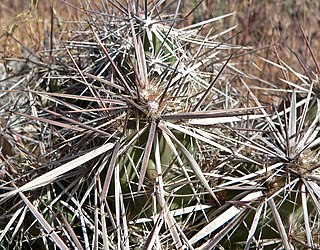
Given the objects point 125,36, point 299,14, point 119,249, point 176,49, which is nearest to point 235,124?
point 176,49

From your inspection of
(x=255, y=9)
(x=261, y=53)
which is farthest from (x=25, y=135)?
(x=255, y=9)

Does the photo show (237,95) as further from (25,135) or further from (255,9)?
(255,9)

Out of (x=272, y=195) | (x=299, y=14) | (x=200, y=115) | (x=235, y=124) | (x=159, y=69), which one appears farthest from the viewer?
(x=299, y=14)

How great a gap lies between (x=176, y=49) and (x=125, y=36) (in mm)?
176

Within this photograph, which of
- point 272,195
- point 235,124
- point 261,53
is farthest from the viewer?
point 261,53

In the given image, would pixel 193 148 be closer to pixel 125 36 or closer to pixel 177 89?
pixel 177 89

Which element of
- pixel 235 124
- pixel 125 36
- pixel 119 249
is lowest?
pixel 119 249

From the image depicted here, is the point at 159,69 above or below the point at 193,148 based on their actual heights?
above

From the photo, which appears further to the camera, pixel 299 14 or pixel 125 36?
pixel 299 14

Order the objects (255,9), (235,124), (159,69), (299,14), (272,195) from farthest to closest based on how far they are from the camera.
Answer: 1. (299,14)
2. (255,9)
3. (235,124)
4. (159,69)
5. (272,195)

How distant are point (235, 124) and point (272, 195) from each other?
0.48 metres

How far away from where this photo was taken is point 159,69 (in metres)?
1.74

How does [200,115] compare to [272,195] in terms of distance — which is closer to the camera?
[200,115]

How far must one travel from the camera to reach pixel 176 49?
1.81m
